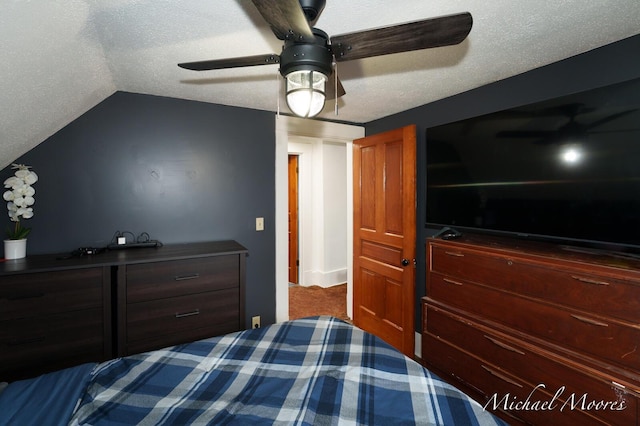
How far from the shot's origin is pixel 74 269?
5.71 feet

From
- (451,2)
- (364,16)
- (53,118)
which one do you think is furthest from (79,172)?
(451,2)

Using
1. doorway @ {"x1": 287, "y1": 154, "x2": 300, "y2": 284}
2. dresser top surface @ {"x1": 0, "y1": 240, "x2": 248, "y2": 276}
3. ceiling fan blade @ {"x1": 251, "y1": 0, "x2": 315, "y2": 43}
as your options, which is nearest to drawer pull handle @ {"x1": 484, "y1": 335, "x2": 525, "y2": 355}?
dresser top surface @ {"x1": 0, "y1": 240, "x2": 248, "y2": 276}

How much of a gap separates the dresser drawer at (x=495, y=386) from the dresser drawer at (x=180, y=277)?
1.61 m

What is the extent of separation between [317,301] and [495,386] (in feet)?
8.32

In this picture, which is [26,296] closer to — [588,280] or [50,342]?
[50,342]

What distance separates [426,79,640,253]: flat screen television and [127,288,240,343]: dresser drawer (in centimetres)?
185

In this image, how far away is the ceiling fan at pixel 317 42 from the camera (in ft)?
2.99

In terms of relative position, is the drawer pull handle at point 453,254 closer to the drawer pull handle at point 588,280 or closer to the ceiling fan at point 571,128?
the drawer pull handle at point 588,280

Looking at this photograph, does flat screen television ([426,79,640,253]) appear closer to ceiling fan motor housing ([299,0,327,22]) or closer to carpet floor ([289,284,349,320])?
ceiling fan motor housing ([299,0,327,22])

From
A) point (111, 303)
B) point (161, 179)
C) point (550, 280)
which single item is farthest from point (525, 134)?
point (111, 303)

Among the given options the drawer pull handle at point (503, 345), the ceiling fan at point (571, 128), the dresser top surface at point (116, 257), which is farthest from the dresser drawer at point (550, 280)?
the dresser top surface at point (116, 257)

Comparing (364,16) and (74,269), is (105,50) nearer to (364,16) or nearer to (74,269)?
(74,269)

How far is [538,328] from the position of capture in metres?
1.59

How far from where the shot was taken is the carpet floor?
11.9 ft
